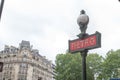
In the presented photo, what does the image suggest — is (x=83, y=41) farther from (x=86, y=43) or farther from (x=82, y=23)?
(x=82, y=23)

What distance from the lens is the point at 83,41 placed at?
7684 mm

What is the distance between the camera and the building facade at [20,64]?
3925 inches

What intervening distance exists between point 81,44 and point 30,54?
321 ft

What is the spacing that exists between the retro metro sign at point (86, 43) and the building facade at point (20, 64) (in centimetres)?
9313

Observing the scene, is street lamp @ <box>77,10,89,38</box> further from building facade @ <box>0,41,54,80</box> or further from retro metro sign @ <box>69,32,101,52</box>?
building facade @ <box>0,41,54,80</box>

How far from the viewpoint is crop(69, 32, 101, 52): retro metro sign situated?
24.0 feet

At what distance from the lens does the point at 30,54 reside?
105m

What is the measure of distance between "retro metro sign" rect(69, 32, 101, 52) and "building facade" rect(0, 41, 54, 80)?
9313 centimetres

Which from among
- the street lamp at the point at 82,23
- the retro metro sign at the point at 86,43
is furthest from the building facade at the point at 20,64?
the street lamp at the point at 82,23

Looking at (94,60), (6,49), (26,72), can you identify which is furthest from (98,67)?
(6,49)

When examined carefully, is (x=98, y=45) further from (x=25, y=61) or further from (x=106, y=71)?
(x=25, y=61)

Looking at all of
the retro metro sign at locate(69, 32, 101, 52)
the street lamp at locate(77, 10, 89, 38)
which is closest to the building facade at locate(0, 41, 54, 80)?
the retro metro sign at locate(69, 32, 101, 52)

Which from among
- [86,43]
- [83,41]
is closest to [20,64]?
[83,41]

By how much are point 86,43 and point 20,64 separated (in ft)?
312
